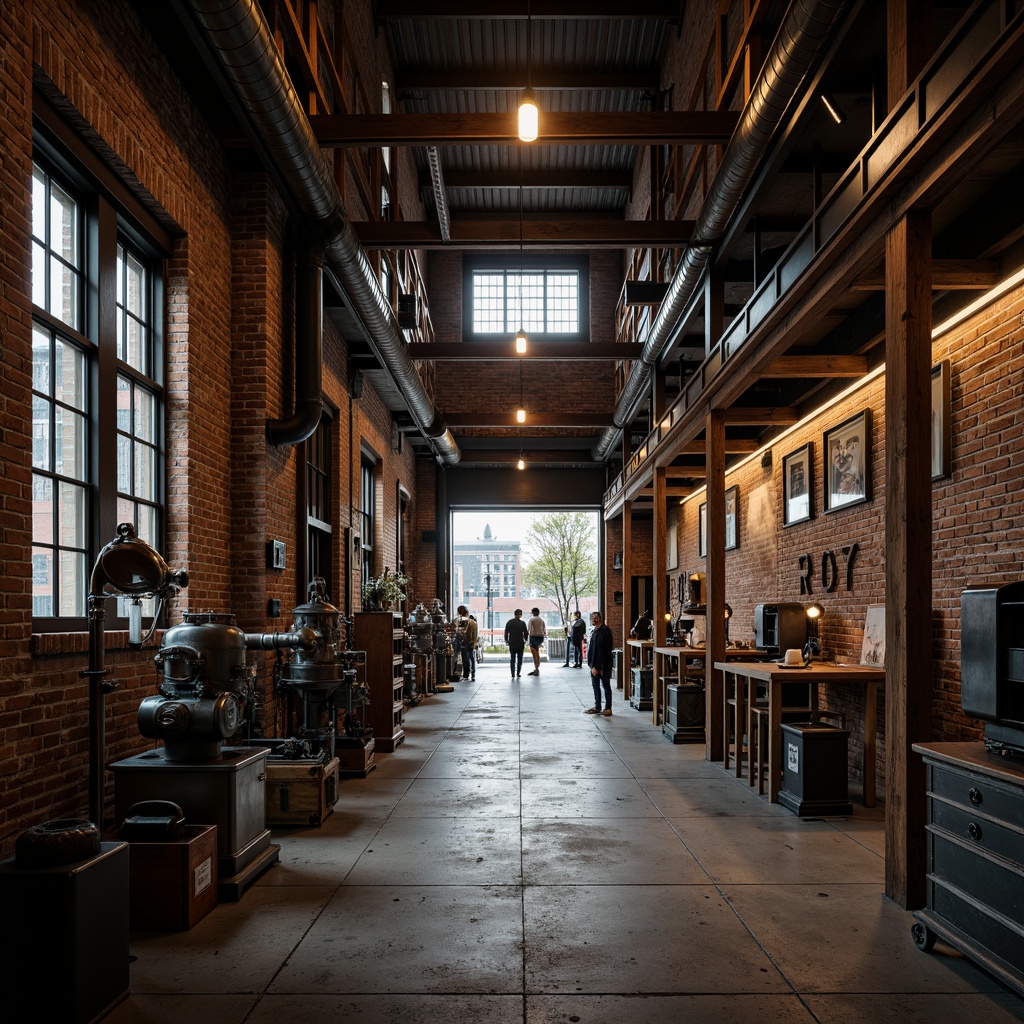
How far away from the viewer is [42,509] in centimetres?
485

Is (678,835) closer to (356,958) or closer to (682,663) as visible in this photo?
(356,958)

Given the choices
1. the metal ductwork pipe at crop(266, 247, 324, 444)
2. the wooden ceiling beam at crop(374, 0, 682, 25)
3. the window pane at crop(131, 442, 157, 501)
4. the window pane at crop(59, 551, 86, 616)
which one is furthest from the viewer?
the wooden ceiling beam at crop(374, 0, 682, 25)

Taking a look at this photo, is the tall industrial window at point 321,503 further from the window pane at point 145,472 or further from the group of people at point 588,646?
the group of people at point 588,646

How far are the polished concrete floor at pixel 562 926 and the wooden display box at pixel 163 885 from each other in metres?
0.11

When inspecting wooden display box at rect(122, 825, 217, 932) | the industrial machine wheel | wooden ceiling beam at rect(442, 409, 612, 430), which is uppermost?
wooden ceiling beam at rect(442, 409, 612, 430)

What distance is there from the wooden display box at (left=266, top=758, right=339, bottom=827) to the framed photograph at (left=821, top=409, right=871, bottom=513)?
5.40m

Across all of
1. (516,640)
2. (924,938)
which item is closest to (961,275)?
(924,938)

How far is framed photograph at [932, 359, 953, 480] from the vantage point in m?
6.36

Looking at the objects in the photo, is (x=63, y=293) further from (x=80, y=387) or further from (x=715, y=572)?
(x=715, y=572)

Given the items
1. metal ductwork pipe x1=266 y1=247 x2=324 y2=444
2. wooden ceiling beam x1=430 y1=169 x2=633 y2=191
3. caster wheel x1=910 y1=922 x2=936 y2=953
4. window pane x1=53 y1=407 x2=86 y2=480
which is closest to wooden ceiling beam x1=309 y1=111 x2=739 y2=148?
Answer: metal ductwork pipe x1=266 y1=247 x2=324 y2=444

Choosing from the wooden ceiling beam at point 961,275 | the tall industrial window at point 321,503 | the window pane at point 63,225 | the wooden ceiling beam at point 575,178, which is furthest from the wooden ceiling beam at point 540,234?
the wooden ceiling beam at point 575,178

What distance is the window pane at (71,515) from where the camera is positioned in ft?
16.5

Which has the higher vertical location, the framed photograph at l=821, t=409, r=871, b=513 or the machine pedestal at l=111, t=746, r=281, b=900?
the framed photograph at l=821, t=409, r=871, b=513

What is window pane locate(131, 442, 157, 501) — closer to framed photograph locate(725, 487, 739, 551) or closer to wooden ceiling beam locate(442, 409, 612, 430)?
framed photograph locate(725, 487, 739, 551)
